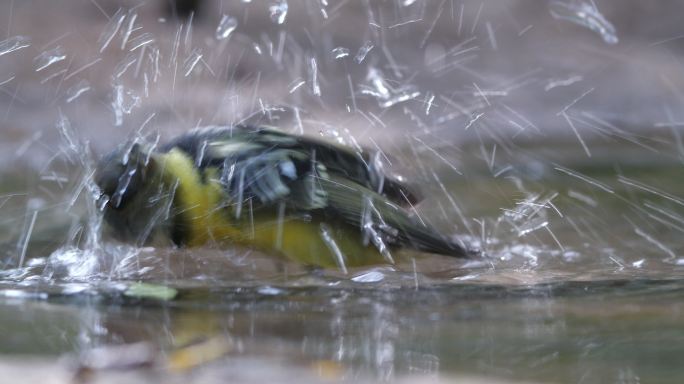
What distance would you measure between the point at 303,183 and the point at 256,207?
120 millimetres

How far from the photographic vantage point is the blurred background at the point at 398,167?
144 centimetres

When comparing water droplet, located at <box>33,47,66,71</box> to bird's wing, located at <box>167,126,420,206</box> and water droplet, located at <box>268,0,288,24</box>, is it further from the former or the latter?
bird's wing, located at <box>167,126,420,206</box>

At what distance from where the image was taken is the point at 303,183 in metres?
2.17

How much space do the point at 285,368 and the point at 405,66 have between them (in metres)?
4.25

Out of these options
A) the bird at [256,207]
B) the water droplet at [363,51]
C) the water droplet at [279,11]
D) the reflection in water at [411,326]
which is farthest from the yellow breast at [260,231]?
the water droplet at [279,11]

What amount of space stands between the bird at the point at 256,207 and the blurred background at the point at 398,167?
0.06 metres

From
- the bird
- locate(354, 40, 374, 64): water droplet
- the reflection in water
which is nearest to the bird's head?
the bird

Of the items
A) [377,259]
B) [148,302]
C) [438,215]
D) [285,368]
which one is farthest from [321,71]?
[285,368]

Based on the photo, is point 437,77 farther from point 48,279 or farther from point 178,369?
point 178,369

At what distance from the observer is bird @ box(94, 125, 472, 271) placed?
6.94 ft

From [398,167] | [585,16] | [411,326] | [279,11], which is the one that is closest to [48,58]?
[279,11]

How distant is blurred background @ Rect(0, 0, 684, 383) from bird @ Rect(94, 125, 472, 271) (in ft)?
0.20

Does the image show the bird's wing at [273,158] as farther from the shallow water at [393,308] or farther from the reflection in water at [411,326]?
the reflection in water at [411,326]

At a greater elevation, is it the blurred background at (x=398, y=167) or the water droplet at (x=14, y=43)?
the water droplet at (x=14, y=43)
